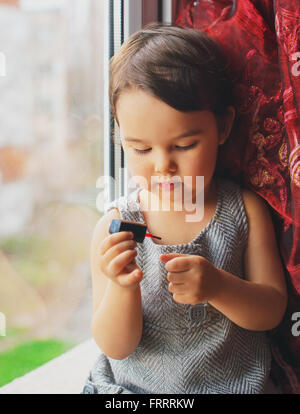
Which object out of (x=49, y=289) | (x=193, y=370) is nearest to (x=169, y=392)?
(x=193, y=370)

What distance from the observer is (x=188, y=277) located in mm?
815

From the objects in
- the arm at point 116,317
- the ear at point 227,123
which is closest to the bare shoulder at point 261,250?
the ear at point 227,123

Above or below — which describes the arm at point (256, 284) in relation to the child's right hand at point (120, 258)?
below

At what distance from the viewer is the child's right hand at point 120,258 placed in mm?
794

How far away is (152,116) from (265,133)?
28cm

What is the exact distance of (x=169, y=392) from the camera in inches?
35.7

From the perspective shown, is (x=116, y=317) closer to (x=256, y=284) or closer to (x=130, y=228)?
(x=130, y=228)

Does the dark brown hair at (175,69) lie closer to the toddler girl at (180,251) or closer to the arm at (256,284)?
the toddler girl at (180,251)

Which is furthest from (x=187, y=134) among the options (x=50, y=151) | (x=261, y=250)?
(x=50, y=151)

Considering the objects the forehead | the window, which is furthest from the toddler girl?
the window

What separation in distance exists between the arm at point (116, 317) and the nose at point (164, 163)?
0.17 m

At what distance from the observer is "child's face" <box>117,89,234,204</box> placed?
812 mm
